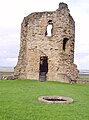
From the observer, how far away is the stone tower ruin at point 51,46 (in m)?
26.8

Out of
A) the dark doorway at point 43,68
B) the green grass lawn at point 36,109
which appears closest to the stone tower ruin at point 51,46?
the dark doorway at point 43,68

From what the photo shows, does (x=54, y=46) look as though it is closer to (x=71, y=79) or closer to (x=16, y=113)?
(x=71, y=79)

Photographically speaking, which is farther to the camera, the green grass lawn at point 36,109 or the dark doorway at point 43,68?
the dark doorway at point 43,68

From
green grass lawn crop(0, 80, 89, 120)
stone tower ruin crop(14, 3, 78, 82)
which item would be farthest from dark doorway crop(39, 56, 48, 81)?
green grass lawn crop(0, 80, 89, 120)

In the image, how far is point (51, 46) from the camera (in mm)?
26938

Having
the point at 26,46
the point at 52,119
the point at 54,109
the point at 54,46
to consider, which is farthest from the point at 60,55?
the point at 52,119

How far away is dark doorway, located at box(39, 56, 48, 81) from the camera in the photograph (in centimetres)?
2741

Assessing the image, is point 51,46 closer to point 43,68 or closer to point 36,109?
point 43,68

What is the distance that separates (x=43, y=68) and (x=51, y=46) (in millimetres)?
3309

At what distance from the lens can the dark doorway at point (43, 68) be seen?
27406mm

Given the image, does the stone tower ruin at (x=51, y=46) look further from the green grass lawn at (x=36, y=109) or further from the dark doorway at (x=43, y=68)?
the green grass lawn at (x=36, y=109)

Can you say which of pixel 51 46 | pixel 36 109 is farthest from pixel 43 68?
pixel 36 109

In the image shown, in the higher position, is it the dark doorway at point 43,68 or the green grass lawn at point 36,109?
the dark doorway at point 43,68

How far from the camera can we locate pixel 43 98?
50.0 ft
